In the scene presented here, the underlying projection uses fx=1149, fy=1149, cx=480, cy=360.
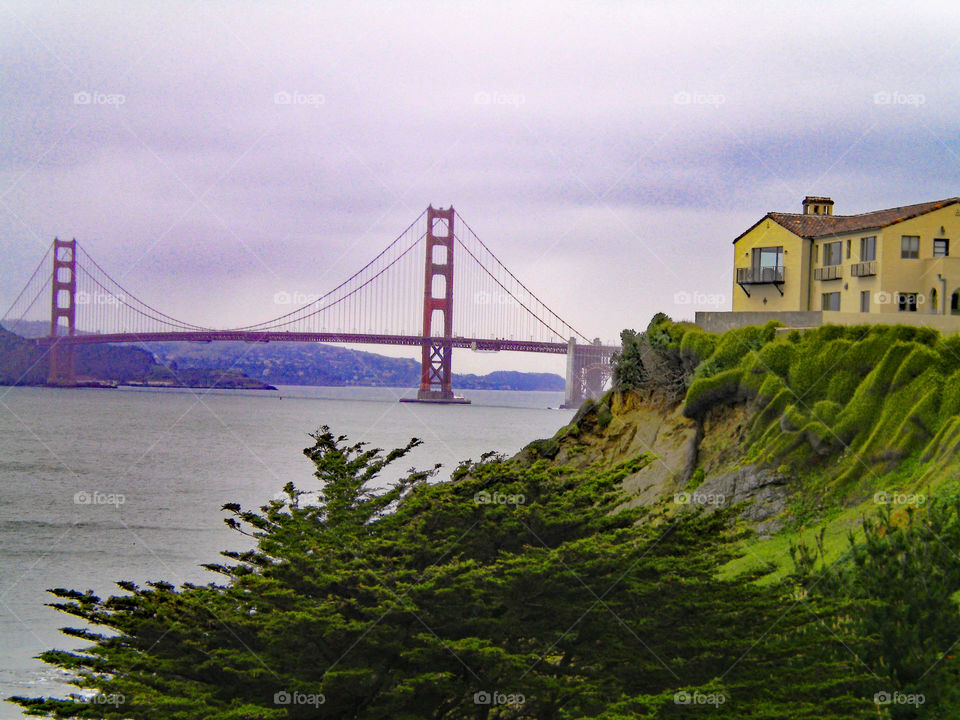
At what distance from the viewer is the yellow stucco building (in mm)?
37875

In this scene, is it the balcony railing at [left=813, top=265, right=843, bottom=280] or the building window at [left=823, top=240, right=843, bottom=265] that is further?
the building window at [left=823, top=240, right=843, bottom=265]

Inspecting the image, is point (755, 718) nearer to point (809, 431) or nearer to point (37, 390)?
→ point (809, 431)

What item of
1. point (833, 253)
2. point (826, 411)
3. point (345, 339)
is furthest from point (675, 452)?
point (345, 339)

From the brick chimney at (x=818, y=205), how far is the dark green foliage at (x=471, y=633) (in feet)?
111

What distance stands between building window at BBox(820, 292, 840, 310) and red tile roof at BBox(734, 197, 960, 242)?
214 centimetres

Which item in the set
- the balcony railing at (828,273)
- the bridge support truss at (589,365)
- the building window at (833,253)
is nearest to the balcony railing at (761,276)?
the balcony railing at (828,273)

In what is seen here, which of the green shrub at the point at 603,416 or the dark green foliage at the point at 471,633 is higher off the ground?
the green shrub at the point at 603,416

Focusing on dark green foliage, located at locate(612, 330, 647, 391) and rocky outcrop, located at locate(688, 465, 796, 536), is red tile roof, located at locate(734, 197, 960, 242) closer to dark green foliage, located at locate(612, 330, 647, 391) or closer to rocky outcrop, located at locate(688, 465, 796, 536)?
dark green foliage, located at locate(612, 330, 647, 391)

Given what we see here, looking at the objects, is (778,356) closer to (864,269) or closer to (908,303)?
(908,303)

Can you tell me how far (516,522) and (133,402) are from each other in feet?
521

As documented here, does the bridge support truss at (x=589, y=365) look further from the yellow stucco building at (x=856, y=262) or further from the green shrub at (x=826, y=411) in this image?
the green shrub at (x=826, y=411)

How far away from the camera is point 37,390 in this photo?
628 ft

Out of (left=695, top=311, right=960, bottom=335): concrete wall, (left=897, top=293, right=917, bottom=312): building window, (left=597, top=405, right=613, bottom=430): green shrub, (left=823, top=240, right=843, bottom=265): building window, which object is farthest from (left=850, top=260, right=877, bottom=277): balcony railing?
(left=597, top=405, right=613, bottom=430): green shrub

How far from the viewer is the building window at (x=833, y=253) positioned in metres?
40.3
